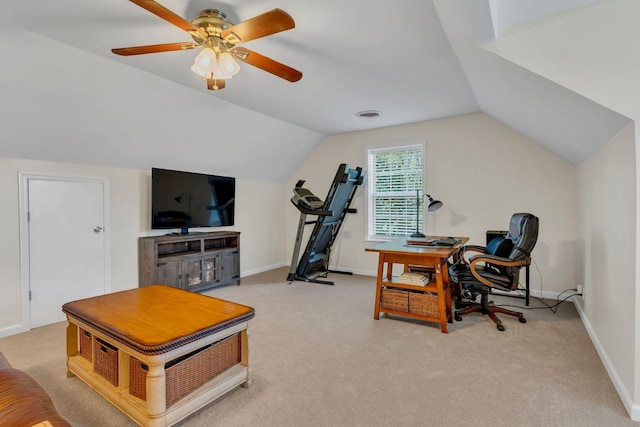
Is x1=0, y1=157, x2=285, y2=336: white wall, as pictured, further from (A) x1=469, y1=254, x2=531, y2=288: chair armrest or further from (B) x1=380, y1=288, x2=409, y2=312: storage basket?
(A) x1=469, y1=254, x2=531, y2=288: chair armrest

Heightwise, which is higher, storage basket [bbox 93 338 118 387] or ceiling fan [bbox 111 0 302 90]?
ceiling fan [bbox 111 0 302 90]

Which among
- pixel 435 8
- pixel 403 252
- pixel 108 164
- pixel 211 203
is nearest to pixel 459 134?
pixel 403 252

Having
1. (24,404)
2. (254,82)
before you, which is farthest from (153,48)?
(24,404)

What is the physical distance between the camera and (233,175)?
16.9 feet

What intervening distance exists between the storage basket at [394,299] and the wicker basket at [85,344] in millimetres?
2472

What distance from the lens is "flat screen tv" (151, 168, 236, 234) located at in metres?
3.96

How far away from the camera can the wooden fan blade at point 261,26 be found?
164cm

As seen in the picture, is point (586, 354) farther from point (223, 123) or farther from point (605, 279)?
point (223, 123)

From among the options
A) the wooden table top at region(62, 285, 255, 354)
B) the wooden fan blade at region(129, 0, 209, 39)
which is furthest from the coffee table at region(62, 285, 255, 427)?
the wooden fan blade at region(129, 0, 209, 39)

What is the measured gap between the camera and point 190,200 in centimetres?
432

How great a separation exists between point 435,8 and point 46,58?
9.38 ft

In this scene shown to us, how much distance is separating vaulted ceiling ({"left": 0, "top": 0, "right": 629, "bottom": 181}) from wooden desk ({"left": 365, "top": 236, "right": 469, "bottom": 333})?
4.96ft

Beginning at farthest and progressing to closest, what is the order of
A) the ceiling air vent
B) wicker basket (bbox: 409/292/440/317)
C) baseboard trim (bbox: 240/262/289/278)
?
baseboard trim (bbox: 240/262/289/278)
the ceiling air vent
wicker basket (bbox: 409/292/440/317)

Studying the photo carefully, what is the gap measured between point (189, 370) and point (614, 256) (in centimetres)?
286
